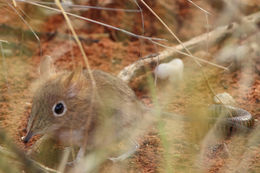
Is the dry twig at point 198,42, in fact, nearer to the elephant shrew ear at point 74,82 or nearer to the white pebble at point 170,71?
the white pebble at point 170,71

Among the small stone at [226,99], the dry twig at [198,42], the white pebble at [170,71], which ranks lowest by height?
the small stone at [226,99]

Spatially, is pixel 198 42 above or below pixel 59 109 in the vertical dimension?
above

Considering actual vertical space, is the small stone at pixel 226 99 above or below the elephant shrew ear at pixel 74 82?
below

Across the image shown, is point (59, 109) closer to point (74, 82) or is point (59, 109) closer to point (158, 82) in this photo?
point (74, 82)

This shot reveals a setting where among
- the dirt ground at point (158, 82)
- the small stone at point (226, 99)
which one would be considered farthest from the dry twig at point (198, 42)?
the small stone at point (226, 99)

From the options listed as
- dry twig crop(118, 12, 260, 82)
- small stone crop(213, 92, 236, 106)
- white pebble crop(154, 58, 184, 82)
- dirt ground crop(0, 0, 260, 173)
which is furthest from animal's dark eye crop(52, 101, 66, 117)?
small stone crop(213, 92, 236, 106)

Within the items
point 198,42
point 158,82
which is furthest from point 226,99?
point 198,42

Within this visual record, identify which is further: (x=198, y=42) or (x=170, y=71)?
(x=198, y=42)

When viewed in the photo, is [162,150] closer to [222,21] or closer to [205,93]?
[205,93]
